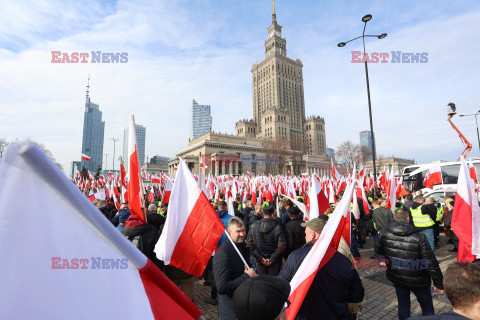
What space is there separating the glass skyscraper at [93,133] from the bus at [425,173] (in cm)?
8891

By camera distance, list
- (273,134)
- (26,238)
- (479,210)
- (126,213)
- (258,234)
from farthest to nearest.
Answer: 1. (273,134)
2. (126,213)
3. (258,234)
4. (479,210)
5. (26,238)

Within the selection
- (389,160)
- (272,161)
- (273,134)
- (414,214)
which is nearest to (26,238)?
(414,214)

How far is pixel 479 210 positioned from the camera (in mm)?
3943

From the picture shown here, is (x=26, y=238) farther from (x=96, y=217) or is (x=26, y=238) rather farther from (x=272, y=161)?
(x=272, y=161)

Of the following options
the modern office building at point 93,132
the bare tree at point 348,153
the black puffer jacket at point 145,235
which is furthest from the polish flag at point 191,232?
the modern office building at point 93,132

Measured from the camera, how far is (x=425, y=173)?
61.8 feet

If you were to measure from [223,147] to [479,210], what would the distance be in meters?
71.6

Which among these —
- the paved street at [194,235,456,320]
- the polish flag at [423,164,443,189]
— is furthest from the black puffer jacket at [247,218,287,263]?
the polish flag at [423,164,443,189]

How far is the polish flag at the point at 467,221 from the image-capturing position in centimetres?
382

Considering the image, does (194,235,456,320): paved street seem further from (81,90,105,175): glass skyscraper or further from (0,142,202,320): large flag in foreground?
(81,90,105,175): glass skyscraper

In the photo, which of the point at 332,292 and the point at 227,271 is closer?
the point at 332,292

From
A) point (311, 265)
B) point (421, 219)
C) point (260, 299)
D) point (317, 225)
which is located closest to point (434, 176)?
point (421, 219)

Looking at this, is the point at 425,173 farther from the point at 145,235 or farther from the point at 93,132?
the point at 93,132

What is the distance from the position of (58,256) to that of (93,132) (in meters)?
103
